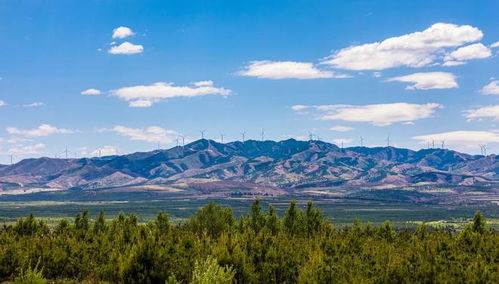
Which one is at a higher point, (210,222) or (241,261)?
(241,261)

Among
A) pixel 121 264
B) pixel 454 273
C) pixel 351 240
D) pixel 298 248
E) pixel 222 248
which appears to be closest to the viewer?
pixel 454 273

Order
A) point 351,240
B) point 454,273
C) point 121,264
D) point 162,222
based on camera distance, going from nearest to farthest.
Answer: point 454,273 < point 121,264 < point 351,240 < point 162,222

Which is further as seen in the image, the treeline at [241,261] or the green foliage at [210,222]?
the green foliage at [210,222]

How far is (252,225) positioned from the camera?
9344 cm

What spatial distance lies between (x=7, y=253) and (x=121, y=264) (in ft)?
46.9

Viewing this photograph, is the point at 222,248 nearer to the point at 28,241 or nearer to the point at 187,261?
the point at 187,261

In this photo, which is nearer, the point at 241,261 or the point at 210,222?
the point at 241,261

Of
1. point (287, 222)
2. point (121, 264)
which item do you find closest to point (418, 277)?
point (121, 264)

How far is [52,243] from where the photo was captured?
171 feet

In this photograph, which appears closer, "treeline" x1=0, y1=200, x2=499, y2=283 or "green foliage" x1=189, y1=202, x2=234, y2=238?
"treeline" x1=0, y1=200, x2=499, y2=283

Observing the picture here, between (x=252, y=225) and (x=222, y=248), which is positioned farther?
(x=252, y=225)

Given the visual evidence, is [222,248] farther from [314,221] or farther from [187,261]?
[314,221]

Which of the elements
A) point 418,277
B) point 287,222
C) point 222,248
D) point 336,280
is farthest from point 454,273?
point 287,222

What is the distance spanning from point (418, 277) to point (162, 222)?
62291mm
